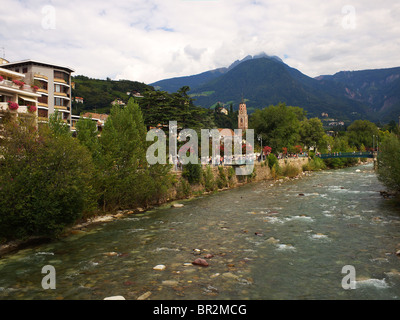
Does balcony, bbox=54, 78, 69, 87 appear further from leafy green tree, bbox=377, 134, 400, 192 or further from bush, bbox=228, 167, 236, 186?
leafy green tree, bbox=377, 134, 400, 192

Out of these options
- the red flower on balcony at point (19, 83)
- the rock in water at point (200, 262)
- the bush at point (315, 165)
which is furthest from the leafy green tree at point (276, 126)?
the rock in water at point (200, 262)

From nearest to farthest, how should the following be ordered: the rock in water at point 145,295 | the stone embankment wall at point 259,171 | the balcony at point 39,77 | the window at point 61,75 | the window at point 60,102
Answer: the rock in water at point 145,295
the stone embankment wall at point 259,171
the balcony at point 39,77
the window at point 60,102
the window at point 61,75

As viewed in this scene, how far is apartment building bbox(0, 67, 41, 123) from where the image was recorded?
2834 cm

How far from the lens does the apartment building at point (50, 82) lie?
5016 cm

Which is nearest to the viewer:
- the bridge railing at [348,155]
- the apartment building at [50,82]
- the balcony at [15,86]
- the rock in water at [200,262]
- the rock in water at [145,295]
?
the rock in water at [145,295]

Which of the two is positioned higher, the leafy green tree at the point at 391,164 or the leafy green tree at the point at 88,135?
the leafy green tree at the point at 88,135

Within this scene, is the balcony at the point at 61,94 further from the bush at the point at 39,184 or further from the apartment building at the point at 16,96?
the bush at the point at 39,184

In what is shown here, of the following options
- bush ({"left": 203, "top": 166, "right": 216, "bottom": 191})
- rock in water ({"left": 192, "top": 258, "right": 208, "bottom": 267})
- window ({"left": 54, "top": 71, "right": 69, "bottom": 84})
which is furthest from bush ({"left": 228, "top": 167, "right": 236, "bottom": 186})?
window ({"left": 54, "top": 71, "right": 69, "bottom": 84})

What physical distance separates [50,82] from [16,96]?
22.4 metres

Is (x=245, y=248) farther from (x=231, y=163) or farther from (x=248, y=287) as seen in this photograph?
(x=231, y=163)

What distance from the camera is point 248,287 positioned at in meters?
10.4

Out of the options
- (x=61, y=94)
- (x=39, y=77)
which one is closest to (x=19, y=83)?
(x=39, y=77)

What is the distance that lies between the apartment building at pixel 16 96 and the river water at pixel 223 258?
17.4m
